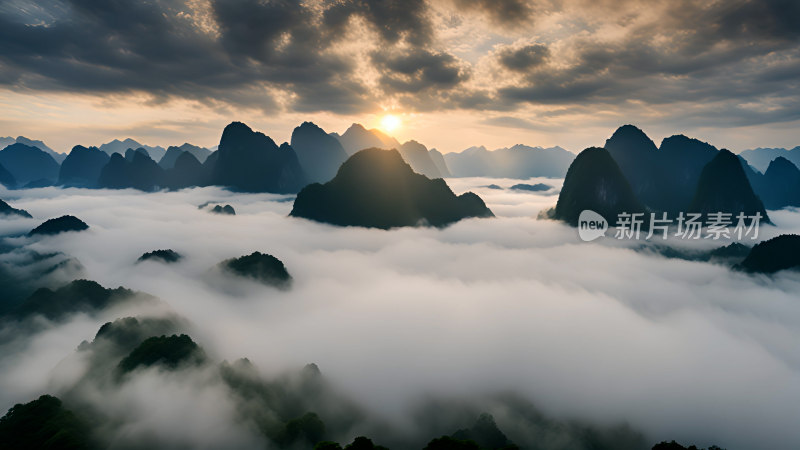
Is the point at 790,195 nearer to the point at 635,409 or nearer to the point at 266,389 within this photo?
the point at 635,409

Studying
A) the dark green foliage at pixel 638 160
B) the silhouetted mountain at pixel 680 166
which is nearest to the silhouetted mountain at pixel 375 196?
the dark green foliage at pixel 638 160

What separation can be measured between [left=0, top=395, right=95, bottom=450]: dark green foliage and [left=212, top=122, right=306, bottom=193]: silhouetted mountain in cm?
17095

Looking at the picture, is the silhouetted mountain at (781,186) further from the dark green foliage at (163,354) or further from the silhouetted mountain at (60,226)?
the silhouetted mountain at (60,226)

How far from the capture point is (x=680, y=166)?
16125 centimetres

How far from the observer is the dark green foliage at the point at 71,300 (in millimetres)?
54562

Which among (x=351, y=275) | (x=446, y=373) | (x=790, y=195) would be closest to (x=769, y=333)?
(x=446, y=373)

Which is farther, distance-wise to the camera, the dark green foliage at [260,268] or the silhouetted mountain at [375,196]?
the silhouetted mountain at [375,196]

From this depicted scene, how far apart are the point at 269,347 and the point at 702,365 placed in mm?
73325

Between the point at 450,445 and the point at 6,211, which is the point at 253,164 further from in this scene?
the point at 450,445

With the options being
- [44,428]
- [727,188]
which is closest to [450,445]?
[44,428]

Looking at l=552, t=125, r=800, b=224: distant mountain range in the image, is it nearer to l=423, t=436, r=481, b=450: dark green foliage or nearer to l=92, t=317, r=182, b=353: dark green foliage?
l=423, t=436, r=481, b=450: dark green foliage

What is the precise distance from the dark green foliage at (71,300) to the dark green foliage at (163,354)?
26357mm

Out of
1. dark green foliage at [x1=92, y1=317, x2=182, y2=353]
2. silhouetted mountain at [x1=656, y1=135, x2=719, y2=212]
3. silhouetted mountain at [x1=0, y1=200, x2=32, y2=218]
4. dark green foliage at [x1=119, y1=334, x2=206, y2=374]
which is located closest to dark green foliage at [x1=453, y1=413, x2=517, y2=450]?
dark green foliage at [x1=119, y1=334, x2=206, y2=374]

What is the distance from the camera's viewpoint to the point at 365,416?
1741 inches
